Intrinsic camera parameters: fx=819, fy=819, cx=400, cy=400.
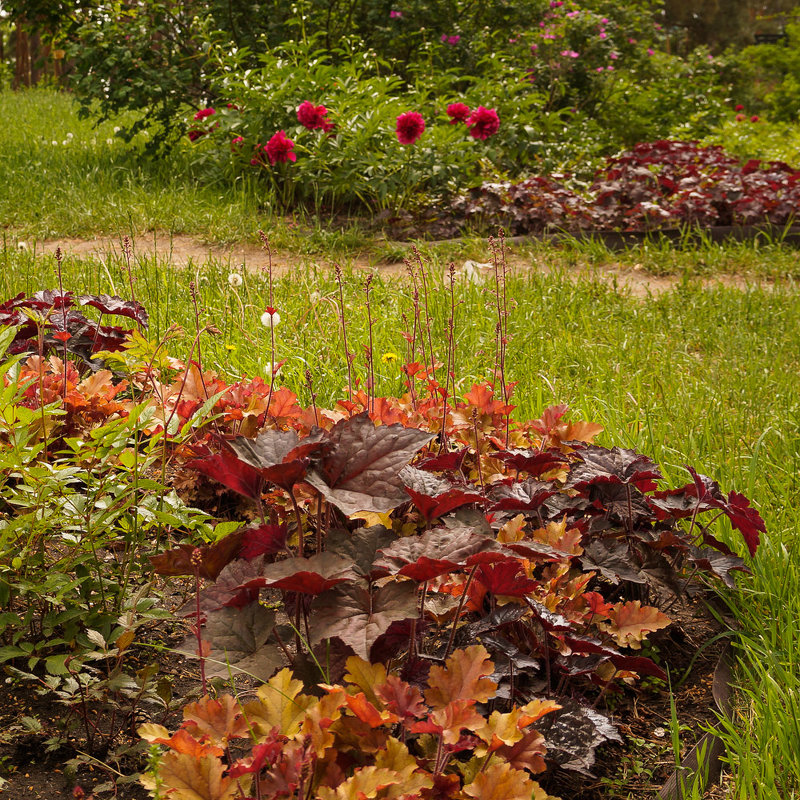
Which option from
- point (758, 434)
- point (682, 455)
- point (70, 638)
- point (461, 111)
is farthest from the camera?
point (461, 111)

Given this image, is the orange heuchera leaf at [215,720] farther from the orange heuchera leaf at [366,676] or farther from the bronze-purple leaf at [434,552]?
the bronze-purple leaf at [434,552]

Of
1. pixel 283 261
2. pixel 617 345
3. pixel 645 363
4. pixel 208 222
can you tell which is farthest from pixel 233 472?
pixel 208 222

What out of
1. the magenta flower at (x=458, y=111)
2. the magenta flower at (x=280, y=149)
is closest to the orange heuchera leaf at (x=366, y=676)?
the magenta flower at (x=280, y=149)

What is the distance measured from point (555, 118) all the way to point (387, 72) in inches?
91.7

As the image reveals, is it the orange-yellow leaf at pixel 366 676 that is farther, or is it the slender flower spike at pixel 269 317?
the slender flower spike at pixel 269 317

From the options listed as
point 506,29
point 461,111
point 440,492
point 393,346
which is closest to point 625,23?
point 506,29

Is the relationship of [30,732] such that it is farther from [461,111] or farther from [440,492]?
[461,111]

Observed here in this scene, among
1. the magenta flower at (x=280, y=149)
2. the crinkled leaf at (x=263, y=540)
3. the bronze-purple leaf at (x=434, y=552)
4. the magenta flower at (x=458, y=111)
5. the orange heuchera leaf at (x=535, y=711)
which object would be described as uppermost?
the magenta flower at (x=458, y=111)

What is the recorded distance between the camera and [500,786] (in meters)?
1.09

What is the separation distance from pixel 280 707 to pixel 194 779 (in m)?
0.15

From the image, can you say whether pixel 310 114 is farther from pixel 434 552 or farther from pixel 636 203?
pixel 434 552

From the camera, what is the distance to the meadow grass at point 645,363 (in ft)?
5.44

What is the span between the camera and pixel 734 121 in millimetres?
12367

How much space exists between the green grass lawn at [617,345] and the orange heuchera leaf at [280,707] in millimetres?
734
